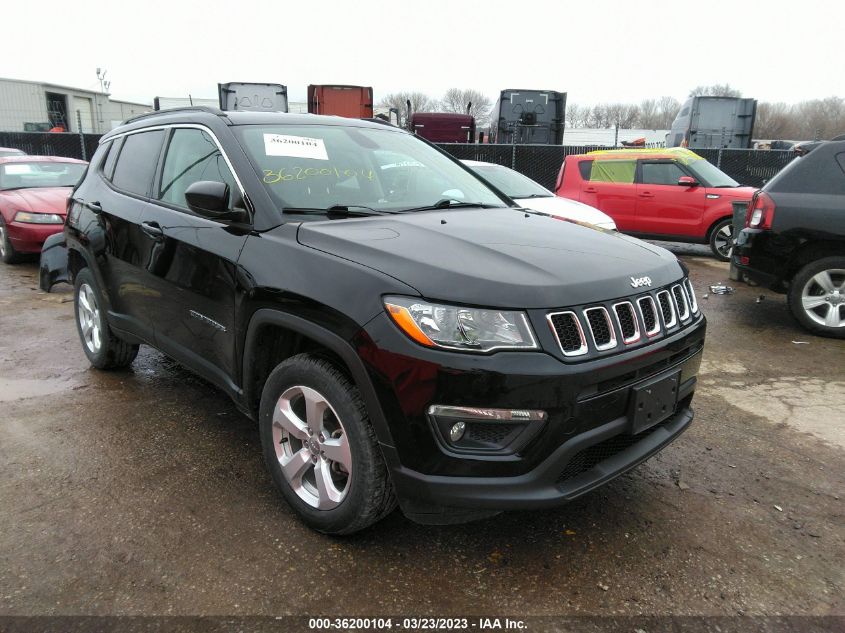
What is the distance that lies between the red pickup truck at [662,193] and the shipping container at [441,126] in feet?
28.1

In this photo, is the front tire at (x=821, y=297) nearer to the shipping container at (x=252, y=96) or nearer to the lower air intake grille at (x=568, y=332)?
the lower air intake grille at (x=568, y=332)

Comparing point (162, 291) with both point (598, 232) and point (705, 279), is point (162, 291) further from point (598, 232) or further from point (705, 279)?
point (705, 279)

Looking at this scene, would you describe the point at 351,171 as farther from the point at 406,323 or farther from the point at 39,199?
the point at 39,199

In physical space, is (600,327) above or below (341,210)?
below

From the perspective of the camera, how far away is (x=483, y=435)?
212 cm

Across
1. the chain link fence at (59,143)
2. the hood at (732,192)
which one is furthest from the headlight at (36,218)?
the chain link fence at (59,143)

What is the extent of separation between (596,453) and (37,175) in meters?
10.0

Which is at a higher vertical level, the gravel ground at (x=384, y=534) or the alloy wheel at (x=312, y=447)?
the alloy wheel at (x=312, y=447)

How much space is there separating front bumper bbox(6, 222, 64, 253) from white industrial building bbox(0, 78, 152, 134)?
23.6 m

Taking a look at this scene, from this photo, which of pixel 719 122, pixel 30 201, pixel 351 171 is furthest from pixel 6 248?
pixel 719 122

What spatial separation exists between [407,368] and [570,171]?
962 centimetres

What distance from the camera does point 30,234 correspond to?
8305 millimetres

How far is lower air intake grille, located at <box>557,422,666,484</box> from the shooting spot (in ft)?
7.26

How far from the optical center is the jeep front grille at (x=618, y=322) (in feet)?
7.07
